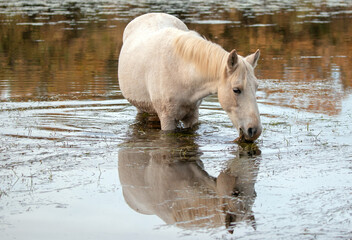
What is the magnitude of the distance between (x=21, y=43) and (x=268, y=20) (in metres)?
10.1

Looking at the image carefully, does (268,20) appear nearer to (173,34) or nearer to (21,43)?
(21,43)

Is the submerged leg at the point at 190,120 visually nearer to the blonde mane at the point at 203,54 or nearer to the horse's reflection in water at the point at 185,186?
the horse's reflection in water at the point at 185,186

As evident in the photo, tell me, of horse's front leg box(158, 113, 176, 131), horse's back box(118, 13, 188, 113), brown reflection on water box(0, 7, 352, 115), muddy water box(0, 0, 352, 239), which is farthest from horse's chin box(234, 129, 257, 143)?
brown reflection on water box(0, 7, 352, 115)

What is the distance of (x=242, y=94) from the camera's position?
6.91 metres

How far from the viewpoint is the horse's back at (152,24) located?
9.02 m

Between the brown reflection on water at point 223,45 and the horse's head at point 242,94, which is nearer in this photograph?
the horse's head at point 242,94

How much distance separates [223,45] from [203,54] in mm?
9623

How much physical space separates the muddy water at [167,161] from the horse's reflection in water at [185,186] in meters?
0.01

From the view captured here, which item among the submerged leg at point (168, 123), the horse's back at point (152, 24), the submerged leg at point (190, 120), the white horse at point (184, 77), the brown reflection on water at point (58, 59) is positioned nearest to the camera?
the white horse at point (184, 77)

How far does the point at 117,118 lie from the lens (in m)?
9.41

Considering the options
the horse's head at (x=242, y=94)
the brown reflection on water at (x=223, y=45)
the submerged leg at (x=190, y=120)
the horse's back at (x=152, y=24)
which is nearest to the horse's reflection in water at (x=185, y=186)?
the horse's head at (x=242, y=94)

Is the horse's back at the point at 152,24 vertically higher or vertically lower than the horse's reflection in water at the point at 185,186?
higher

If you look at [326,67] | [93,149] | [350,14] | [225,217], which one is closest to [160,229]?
[225,217]

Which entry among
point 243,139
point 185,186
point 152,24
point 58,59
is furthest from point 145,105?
point 58,59
